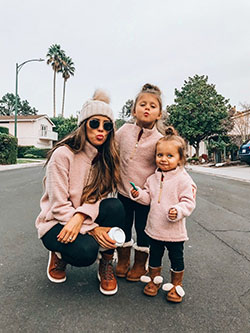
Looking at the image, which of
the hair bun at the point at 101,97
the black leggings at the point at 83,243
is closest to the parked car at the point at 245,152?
the hair bun at the point at 101,97

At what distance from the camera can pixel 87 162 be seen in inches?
87.1

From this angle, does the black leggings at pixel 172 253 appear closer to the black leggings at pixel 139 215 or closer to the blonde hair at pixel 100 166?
the black leggings at pixel 139 215

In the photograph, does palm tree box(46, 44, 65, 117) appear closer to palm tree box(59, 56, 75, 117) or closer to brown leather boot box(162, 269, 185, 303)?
palm tree box(59, 56, 75, 117)

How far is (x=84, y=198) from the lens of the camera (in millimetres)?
2143

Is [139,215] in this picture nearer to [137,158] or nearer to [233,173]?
[137,158]

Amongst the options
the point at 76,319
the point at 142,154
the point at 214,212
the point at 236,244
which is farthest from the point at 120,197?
the point at 214,212

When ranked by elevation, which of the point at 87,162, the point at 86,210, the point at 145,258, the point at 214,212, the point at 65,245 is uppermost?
the point at 87,162

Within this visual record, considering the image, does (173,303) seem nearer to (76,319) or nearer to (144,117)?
(76,319)

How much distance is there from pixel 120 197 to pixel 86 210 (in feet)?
1.49

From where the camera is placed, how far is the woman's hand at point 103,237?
200 cm

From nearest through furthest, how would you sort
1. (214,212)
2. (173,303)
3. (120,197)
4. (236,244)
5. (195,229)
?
(173,303) < (120,197) < (236,244) < (195,229) < (214,212)

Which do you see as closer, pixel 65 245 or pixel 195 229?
pixel 65 245

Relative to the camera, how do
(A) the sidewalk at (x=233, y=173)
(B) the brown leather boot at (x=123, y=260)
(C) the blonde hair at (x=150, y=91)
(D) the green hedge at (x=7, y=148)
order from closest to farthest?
(C) the blonde hair at (x=150, y=91)
(B) the brown leather boot at (x=123, y=260)
(A) the sidewalk at (x=233, y=173)
(D) the green hedge at (x=7, y=148)

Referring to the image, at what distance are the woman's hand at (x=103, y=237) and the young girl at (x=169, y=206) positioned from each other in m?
0.30
